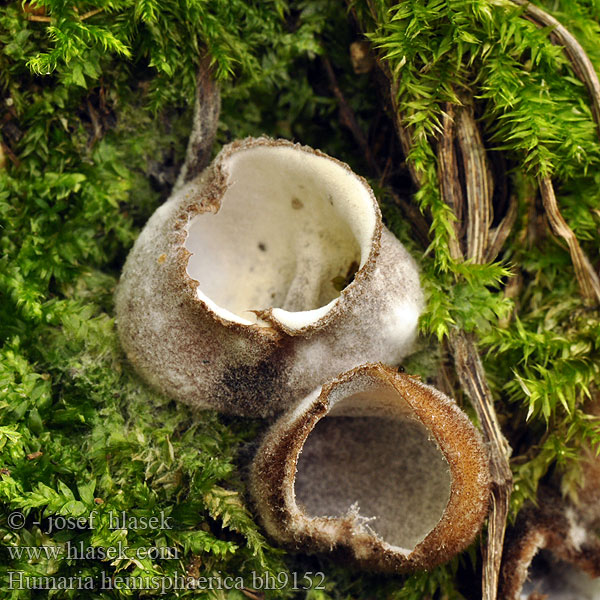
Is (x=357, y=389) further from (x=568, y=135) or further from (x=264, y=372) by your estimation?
(x=568, y=135)

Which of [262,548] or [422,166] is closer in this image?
[262,548]

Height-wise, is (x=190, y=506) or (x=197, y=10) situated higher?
(x=197, y=10)

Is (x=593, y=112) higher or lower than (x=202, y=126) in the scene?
higher

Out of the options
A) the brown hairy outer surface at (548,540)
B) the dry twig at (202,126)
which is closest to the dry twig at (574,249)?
the brown hairy outer surface at (548,540)

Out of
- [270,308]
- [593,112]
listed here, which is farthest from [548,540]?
[593,112]

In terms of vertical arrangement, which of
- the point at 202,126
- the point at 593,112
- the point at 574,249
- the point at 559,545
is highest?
the point at 593,112

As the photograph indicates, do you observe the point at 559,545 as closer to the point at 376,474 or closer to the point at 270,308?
the point at 376,474

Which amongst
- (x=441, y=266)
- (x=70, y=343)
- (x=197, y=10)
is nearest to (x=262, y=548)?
(x=70, y=343)

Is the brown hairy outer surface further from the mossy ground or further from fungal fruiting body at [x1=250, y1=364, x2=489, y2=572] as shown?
fungal fruiting body at [x1=250, y1=364, x2=489, y2=572]
